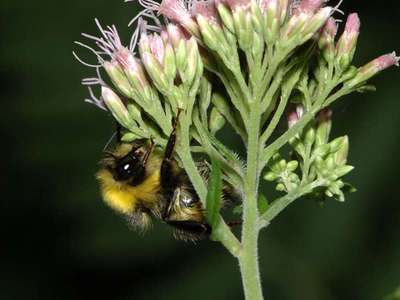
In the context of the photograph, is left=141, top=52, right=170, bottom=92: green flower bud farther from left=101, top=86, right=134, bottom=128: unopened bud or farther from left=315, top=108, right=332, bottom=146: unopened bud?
left=315, top=108, right=332, bottom=146: unopened bud

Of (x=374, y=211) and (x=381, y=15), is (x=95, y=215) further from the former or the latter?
(x=381, y=15)

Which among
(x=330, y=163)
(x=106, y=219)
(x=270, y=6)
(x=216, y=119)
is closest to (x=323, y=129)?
(x=330, y=163)

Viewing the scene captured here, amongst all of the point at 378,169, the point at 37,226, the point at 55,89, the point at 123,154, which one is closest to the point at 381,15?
the point at 378,169

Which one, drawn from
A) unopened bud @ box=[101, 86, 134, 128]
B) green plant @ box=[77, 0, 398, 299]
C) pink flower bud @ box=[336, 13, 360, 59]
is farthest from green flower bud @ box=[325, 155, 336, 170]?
unopened bud @ box=[101, 86, 134, 128]

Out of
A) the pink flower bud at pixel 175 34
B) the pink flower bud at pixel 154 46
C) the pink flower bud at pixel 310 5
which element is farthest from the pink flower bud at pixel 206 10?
the pink flower bud at pixel 310 5

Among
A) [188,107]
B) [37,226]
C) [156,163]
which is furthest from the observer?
[37,226]

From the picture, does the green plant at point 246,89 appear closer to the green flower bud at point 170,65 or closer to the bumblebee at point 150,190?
the green flower bud at point 170,65
